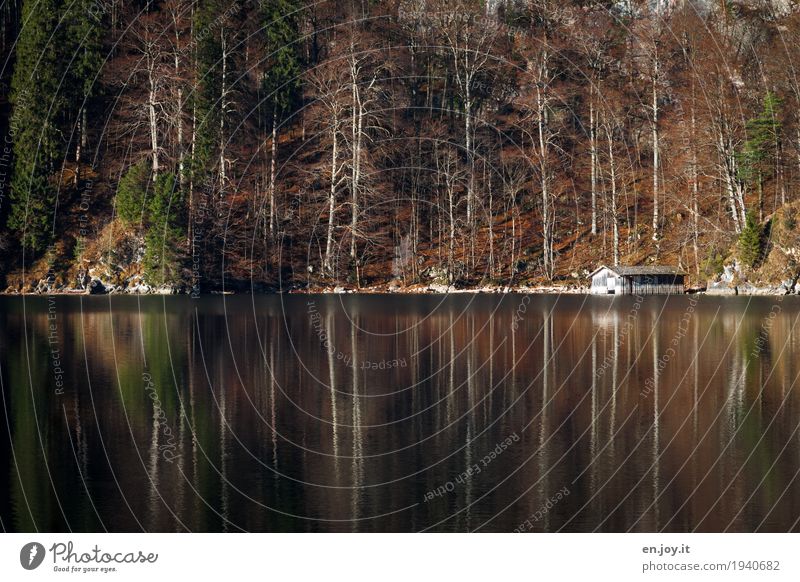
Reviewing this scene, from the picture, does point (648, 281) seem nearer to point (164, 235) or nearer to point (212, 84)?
point (164, 235)

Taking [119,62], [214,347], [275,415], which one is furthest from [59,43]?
[275,415]

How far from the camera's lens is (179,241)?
100m

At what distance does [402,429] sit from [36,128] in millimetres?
83120

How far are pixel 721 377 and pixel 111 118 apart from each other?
290 feet

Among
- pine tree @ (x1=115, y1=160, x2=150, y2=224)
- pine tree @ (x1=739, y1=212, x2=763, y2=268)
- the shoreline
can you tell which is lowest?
the shoreline

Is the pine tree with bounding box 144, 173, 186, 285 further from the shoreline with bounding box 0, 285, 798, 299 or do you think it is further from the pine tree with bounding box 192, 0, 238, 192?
the pine tree with bounding box 192, 0, 238, 192

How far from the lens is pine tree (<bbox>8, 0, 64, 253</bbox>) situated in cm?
10388

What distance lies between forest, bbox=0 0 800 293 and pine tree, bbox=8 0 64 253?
256mm

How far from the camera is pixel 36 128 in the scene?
346 feet

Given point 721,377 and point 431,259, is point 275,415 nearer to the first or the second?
point 721,377

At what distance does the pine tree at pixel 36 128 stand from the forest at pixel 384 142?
0.26 m

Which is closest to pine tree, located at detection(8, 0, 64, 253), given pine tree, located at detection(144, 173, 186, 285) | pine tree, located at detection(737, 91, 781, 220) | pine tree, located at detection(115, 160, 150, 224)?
pine tree, located at detection(115, 160, 150, 224)

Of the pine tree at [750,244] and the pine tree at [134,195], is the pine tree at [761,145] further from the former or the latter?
the pine tree at [134,195]

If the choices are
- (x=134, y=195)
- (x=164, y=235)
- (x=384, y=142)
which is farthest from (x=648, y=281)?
(x=134, y=195)
